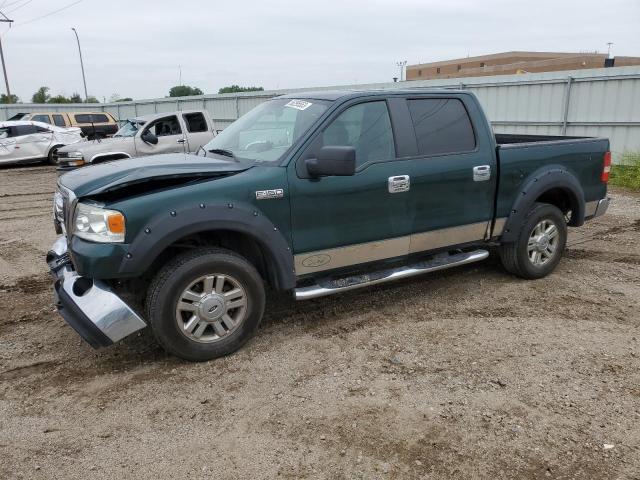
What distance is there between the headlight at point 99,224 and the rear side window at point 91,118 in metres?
20.5

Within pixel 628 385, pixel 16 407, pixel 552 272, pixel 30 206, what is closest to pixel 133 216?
pixel 16 407

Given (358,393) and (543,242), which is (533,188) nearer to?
(543,242)

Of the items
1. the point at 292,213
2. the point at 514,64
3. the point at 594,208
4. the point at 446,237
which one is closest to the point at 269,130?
the point at 292,213

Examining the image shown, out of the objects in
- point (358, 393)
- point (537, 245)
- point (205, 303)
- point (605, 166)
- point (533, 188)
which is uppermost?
point (605, 166)

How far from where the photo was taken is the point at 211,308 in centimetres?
382

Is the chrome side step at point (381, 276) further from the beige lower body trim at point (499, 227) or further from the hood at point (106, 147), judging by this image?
the hood at point (106, 147)

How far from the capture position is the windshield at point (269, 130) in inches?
168

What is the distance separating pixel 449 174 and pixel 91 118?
68.9 ft

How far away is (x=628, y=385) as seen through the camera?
11.7 feet

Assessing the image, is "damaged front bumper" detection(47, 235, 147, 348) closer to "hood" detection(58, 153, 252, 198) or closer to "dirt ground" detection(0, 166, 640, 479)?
"dirt ground" detection(0, 166, 640, 479)

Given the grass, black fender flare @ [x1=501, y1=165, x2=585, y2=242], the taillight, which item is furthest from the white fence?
black fender flare @ [x1=501, y1=165, x2=585, y2=242]

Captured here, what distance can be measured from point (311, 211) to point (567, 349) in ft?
7.17

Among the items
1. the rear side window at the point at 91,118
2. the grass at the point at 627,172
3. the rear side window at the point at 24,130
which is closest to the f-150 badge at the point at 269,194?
the grass at the point at 627,172

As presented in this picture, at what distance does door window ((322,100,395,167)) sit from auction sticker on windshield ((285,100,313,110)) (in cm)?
36
